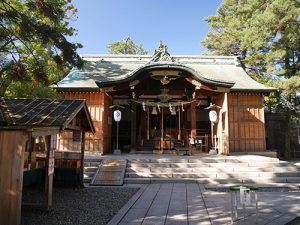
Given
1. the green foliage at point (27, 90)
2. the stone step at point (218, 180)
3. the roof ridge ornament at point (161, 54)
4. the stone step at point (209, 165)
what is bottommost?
the stone step at point (218, 180)

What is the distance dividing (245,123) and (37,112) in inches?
469

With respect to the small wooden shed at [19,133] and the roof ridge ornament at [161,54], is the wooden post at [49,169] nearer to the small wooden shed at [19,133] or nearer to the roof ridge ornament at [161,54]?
the small wooden shed at [19,133]

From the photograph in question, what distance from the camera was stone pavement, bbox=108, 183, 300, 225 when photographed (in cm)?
519

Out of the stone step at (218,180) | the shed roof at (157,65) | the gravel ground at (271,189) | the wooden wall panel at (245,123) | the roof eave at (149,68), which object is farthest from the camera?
the wooden wall panel at (245,123)

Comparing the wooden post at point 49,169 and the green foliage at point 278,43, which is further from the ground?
the green foliage at point 278,43

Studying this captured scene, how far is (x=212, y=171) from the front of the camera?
1035cm

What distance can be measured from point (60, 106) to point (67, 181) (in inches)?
134

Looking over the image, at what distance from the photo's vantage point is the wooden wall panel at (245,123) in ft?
47.3

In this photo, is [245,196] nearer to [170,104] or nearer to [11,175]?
[11,175]

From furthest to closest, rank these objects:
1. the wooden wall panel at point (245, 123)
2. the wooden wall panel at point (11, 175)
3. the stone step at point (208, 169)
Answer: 1. the wooden wall panel at point (245, 123)
2. the stone step at point (208, 169)
3. the wooden wall panel at point (11, 175)

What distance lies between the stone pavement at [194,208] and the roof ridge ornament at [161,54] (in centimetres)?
986

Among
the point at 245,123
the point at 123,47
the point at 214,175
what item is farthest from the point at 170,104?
the point at 123,47

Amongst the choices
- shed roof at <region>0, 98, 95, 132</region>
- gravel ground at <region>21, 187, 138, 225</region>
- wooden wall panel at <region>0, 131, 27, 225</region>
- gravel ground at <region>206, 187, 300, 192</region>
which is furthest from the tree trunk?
wooden wall panel at <region>0, 131, 27, 225</region>

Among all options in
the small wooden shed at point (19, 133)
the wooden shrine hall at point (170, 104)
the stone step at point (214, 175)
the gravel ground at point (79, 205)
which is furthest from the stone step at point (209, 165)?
the small wooden shed at point (19, 133)
